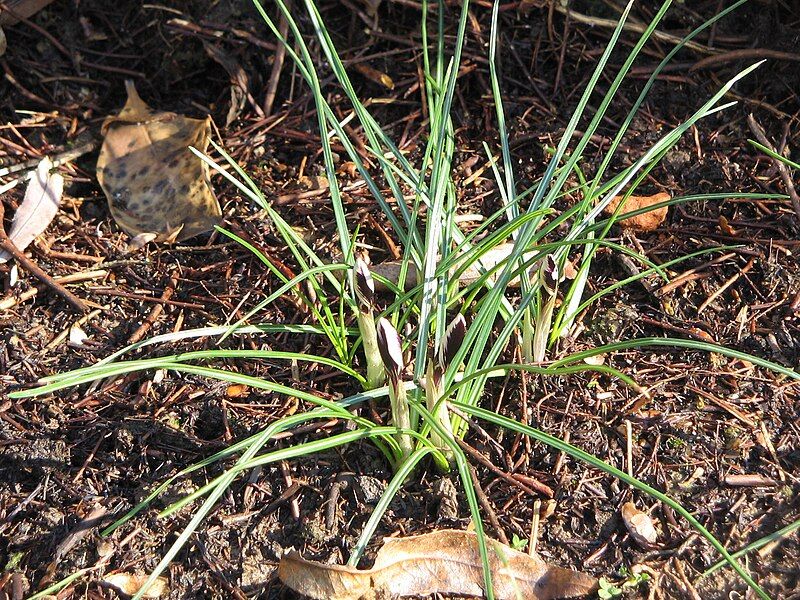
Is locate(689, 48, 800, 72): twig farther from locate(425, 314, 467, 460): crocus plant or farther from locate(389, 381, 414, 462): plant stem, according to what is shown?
locate(389, 381, 414, 462): plant stem

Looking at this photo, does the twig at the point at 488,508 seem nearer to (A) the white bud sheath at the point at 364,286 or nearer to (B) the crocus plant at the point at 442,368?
(B) the crocus plant at the point at 442,368

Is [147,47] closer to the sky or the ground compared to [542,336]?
closer to the sky

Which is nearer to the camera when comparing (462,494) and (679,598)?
(679,598)

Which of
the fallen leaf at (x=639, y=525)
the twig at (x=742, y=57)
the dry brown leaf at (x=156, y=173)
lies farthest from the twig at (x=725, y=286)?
the dry brown leaf at (x=156, y=173)

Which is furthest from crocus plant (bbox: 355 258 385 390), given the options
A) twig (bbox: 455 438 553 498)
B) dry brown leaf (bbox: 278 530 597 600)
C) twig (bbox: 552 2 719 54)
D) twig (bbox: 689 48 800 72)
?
twig (bbox: 689 48 800 72)

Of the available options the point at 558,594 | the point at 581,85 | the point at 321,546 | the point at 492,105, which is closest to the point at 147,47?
the point at 492,105

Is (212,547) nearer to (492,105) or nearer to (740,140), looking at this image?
(492,105)
